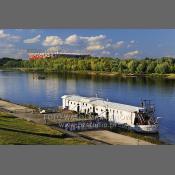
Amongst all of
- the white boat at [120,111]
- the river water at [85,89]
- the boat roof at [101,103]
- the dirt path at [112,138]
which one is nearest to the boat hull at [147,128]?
the white boat at [120,111]

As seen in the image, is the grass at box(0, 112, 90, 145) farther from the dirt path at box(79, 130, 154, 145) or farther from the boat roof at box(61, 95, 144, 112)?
the boat roof at box(61, 95, 144, 112)

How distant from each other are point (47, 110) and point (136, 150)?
3063 millimetres

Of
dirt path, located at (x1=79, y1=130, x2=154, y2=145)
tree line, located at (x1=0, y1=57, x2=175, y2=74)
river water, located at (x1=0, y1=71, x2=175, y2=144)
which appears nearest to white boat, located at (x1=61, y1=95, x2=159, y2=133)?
Answer: river water, located at (x1=0, y1=71, x2=175, y2=144)

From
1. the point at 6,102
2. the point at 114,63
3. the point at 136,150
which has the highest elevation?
the point at 114,63

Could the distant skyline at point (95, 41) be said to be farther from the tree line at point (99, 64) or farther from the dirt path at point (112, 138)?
the dirt path at point (112, 138)

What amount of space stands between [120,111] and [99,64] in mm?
1364

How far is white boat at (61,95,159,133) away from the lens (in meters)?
13.0

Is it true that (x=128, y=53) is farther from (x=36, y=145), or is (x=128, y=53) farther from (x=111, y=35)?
(x=36, y=145)

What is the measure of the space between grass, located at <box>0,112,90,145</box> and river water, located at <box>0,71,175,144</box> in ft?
2.78

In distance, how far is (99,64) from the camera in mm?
13289

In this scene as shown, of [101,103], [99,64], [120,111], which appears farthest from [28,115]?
[120,111]

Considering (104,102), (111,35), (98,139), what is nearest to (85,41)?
(111,35)

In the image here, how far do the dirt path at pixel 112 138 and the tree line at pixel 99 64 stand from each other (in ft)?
5.88

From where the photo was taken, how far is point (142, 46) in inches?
500
